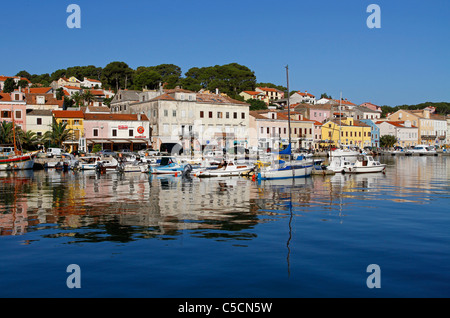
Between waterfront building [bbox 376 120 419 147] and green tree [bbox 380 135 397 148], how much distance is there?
348cm

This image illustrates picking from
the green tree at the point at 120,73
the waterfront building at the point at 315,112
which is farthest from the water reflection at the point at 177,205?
the green tree at the point at 120,73

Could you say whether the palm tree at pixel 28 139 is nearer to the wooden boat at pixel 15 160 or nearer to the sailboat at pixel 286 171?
the wooden boat at pixel 15 160

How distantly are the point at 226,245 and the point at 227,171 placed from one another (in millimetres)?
29242

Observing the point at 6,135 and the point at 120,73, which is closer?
the point at 6,135

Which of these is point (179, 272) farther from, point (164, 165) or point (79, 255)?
point (164, 165)

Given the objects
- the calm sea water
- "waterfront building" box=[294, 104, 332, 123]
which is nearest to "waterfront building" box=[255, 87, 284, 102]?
"waterfront building" box=[294, 104, 332, 123]

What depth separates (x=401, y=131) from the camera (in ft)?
396

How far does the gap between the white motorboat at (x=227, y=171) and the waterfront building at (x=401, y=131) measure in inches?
3343

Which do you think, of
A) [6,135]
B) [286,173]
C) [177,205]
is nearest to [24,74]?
[6,135]

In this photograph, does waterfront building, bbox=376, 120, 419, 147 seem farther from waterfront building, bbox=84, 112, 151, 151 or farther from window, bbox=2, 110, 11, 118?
window, bbox=2, 110, 11, 118

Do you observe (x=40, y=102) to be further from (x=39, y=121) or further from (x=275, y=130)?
(x=275, y=130)

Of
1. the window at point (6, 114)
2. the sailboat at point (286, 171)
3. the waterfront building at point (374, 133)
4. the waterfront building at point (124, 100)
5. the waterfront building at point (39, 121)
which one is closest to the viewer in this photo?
the sailboat at point (286, 171)

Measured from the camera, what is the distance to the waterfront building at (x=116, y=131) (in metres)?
70.5

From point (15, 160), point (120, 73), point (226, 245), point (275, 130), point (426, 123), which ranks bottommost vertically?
point (226, 245)
